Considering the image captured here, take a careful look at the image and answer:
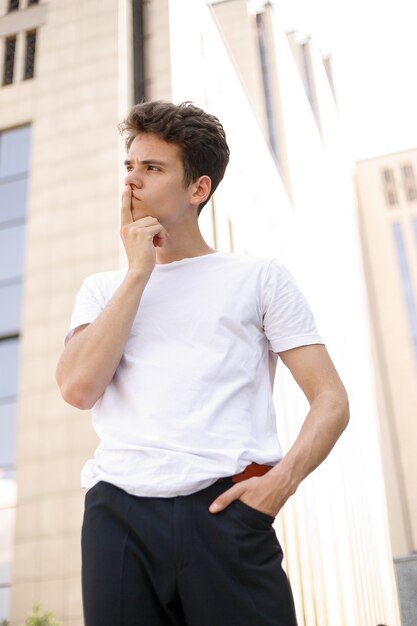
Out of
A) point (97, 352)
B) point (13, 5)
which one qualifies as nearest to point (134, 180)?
point (97, 352)

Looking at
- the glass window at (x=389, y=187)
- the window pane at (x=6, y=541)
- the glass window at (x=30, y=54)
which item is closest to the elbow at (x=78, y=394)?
the window pane at (x=6, y=541)

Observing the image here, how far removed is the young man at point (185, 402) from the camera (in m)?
1.80

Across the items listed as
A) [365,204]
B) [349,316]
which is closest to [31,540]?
[349,316]

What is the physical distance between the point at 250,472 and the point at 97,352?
52 cm

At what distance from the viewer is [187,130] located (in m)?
2.48

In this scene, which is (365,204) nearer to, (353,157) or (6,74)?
(353,157)

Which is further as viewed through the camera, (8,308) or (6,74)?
(6,74)

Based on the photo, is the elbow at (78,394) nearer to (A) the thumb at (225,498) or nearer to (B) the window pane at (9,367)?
(A) the thumb at (225,498)

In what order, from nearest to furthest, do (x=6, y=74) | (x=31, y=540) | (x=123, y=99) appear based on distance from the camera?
(x=31, y=540) < (x=123, y=99) < (x=6, y=74)

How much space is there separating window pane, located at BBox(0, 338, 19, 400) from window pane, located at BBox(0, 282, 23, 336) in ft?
0.91

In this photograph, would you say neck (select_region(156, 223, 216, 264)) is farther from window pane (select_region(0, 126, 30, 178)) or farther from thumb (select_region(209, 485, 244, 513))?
window pane (select_region(0, 126, 30, 178))

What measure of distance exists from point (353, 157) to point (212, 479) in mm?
69939

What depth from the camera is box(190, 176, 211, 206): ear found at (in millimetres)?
2510

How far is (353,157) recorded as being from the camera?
6912cm
